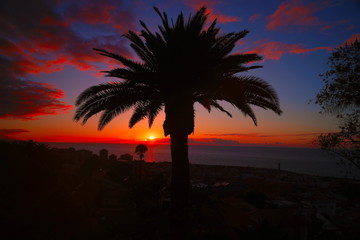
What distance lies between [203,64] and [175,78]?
3.76 feet

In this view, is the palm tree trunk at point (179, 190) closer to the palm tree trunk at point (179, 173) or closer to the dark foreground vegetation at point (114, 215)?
the palm tree trunk at point (179, 173)

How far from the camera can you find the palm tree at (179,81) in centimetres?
908

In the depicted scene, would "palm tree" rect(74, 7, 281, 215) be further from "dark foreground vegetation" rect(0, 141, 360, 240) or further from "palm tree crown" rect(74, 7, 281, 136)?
"dark foreground vegetation" rect(0, 141, 360, 240)

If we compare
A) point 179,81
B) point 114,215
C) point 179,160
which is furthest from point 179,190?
point 114,215

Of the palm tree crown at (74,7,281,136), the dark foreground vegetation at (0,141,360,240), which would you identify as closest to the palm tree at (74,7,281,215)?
the palm tree crown at (74,7,281,136)

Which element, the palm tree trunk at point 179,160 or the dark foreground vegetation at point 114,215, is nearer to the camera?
the palm tree trunk at point 179,160

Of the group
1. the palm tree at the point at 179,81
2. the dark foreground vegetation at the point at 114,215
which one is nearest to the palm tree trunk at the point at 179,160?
the palm tree at the point at 179,81

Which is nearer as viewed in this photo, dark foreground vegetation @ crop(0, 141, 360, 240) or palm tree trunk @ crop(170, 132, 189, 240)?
palm tree trunk @ crop(170, 132, 189, 240)

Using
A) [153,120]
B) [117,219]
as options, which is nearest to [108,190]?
[117,219]

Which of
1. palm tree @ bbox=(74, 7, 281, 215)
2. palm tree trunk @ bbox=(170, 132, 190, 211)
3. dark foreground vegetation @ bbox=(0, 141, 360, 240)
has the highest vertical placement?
palm tree @ bbox=(74, 7, 281, 215)

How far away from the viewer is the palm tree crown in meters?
9.08

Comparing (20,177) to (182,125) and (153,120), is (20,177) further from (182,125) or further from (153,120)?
(182,125)

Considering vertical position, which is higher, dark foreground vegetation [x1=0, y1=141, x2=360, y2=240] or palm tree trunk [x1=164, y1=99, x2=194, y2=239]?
palm tree trunk [x1=164, y1=99, x2=194, y2=239]

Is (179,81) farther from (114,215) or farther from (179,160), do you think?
(114,215)
